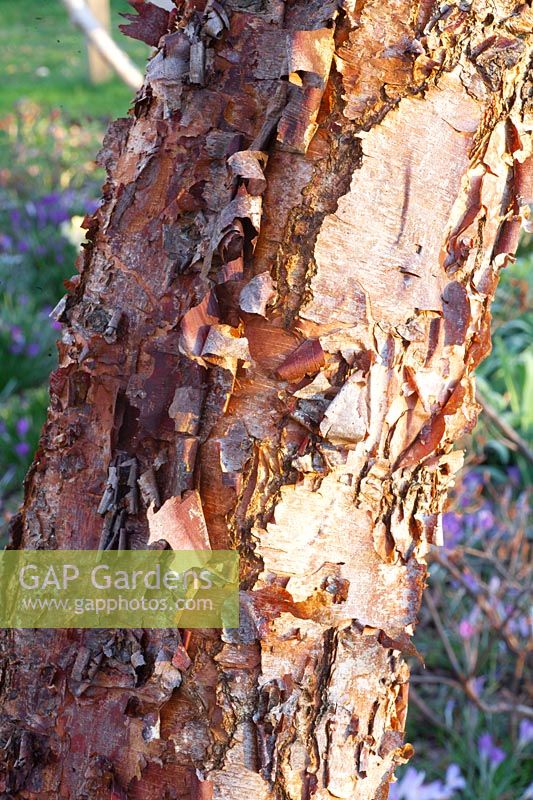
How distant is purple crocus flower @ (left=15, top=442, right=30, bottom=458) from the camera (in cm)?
279

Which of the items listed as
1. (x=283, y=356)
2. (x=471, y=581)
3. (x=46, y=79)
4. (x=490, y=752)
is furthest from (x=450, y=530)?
(x=46, y=79)

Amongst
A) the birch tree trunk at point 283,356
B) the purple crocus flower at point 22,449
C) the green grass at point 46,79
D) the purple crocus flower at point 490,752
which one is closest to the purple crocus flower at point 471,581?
Result: the purple crocus flower at point 490,752

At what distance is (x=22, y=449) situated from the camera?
2783mm

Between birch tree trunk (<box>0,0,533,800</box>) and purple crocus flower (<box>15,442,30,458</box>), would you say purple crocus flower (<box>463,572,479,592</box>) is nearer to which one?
birch tree trunk (<box>0,0,533,800</box>)

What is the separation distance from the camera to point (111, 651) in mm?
698

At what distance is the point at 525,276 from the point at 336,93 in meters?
3.43

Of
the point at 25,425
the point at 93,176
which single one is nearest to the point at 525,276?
the point at 25,425

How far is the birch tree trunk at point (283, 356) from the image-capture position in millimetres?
616

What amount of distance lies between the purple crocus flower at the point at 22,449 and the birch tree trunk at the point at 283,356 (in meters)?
2.16

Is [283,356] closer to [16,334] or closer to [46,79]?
[16,334]

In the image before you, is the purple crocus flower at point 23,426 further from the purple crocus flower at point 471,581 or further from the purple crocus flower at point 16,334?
the purple crocus flower at point 471,581

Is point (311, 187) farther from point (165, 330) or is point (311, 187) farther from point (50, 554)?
point (50, 554)

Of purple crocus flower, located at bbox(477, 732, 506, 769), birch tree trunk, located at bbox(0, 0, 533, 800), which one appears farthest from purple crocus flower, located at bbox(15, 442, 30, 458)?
birch tree trunk, located at bbox(0, 0, 533, 800)

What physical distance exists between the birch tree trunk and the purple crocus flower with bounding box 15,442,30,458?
2.16 meters
